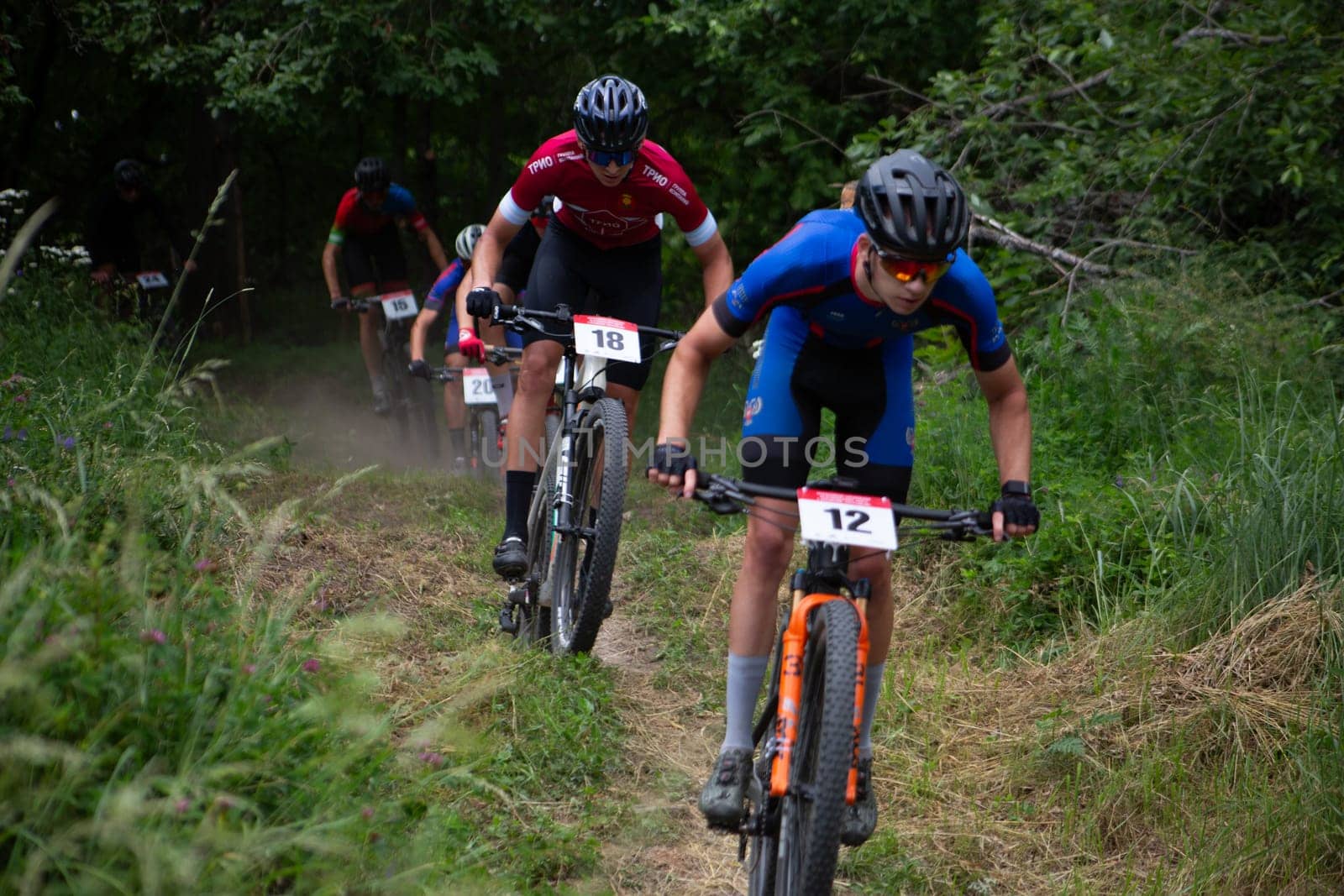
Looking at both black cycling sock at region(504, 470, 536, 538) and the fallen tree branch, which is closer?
black cycling sock at region(504, 470, 536, 538)

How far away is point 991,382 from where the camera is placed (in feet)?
11.1

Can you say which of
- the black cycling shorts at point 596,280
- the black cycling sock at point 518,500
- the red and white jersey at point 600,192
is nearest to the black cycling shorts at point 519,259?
the black cycling shorts at point 596,280

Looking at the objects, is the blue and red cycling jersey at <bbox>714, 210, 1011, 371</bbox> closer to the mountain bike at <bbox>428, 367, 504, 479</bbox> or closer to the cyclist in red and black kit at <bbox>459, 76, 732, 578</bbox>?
the cyclist in red and black kit at <bbox>459, 76, 732, 578</bbox>

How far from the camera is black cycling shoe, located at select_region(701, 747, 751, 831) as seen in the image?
3.13 meters

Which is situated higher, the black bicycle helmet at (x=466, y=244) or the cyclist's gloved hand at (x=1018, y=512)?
the black bicycle helmet at (x=466, y=244)

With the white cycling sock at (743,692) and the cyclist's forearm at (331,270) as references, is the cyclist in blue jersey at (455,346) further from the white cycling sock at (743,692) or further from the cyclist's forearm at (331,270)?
the white cycling sock at (743,692)

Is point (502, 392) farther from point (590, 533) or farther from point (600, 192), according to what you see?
point (590, 533)

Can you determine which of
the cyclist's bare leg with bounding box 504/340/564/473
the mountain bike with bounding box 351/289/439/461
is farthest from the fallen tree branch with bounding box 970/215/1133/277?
the mountain bike with bounding box 351/289/439/461

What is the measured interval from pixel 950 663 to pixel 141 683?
3.35 m

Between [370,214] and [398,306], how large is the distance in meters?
0.75

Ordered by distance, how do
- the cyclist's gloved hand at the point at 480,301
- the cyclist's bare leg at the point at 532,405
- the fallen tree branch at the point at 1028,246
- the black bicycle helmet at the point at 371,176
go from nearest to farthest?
1. the cyclist's gloved hand at the point at 480,301
2. the cyclist's bare leg at the point at 532,405
3. the fallen tree branch at the point at 1028,246
4. the black bicycle helmet at the point at 371,176

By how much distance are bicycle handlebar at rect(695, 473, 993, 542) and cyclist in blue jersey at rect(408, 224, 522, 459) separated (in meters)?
5.11

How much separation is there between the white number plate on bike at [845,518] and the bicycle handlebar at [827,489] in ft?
0.12

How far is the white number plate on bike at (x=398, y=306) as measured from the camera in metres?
9.85
